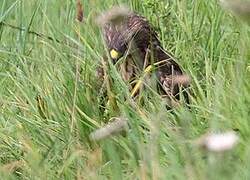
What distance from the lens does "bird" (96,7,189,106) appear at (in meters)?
3.14

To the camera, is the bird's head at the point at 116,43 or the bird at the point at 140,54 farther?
the bird's head at the point at 116,43

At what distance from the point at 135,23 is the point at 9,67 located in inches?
24.7

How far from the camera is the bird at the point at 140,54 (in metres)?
3.14

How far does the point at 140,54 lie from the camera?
333cm

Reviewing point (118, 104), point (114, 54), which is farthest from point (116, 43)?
point (118, 104)

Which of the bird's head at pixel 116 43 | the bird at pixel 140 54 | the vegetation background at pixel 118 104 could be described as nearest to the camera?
the vegetation background at pixel 118 104

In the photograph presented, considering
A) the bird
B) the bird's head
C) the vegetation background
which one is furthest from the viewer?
the bird's head

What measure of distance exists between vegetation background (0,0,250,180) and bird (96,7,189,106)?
0.25 ft

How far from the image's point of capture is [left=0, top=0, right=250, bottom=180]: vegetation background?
2.12 meters

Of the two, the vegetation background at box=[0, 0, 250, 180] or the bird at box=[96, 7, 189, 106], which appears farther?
the bird at box=[96, 7, 189, 106]

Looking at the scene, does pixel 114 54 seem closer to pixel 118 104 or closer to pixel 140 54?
pixel 140 54

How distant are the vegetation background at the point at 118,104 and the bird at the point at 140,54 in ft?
0.25

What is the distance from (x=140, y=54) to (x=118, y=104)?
589 millimetres

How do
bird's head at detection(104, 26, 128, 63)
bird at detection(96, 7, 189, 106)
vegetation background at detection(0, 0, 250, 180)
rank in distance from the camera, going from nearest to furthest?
vegetation background at detection(0, 0, 250, 180)
bird at detection(96, 7, 189, 106)
bird's head at detection(104, 26, 128, 63)
